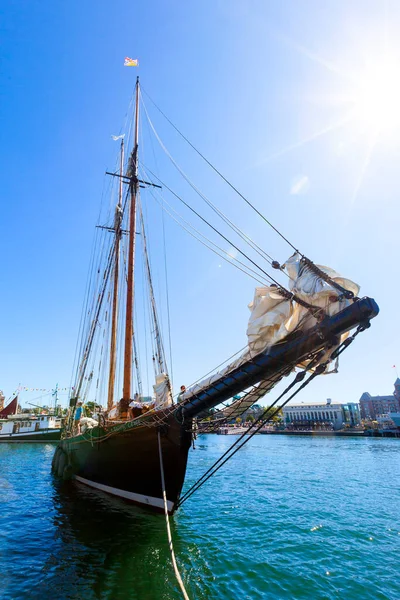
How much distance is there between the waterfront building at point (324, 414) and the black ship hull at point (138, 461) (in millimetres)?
115073

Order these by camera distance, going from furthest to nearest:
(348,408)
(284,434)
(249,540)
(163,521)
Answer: (348,408) → (284,434) → (163,521) → (249,540)

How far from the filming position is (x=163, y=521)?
1177 centimetres

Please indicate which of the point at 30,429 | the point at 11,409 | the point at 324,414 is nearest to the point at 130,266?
the point at 30,429

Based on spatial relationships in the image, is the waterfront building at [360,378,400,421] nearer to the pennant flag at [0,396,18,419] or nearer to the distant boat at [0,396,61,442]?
the distant boat at [0,396,61,442]

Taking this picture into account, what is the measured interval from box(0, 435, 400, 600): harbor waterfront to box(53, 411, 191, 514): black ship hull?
2.20 ft

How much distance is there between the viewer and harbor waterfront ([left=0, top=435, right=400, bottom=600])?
7.52 m

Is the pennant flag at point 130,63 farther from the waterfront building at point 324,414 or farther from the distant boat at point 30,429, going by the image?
the waterfront building at point 324,414

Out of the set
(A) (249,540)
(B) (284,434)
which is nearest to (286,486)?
(A) (249,540)

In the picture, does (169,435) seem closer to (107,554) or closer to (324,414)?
(107,554)

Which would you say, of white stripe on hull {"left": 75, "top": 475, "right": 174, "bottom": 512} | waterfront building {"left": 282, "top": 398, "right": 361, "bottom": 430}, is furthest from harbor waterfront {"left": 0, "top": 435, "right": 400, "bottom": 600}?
waterfront building {"left": 282, "top": 398, "right": 361, "bottom": 430}

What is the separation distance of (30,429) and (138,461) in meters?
64.5

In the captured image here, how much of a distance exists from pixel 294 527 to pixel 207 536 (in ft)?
12.8

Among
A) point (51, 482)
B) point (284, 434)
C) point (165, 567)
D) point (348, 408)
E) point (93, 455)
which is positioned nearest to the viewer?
point (165, 567)

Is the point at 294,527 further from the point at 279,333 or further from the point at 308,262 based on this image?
the point at 308,262
